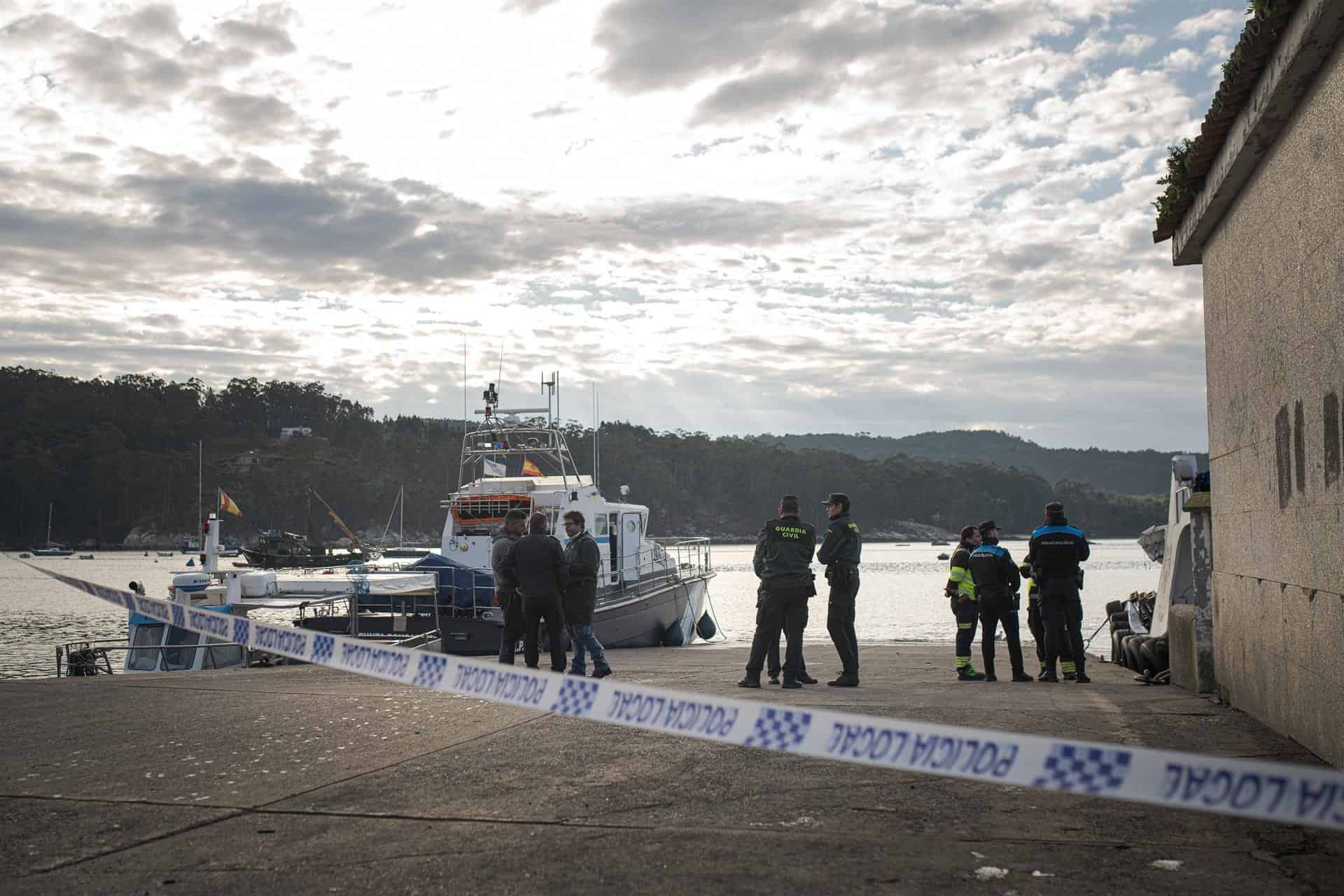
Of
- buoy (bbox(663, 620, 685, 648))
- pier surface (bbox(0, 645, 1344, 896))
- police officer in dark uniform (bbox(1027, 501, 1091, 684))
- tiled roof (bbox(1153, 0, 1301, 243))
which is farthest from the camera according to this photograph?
buoy (bbox(663, 620, 685, 648))

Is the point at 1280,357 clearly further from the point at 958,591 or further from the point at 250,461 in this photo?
the point at 250,461

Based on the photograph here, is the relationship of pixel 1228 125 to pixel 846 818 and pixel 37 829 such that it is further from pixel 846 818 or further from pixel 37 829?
pixel 37 829

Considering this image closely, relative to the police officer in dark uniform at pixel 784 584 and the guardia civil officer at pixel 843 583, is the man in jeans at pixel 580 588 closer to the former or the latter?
the police officer in dark uniform at pixel 784 584

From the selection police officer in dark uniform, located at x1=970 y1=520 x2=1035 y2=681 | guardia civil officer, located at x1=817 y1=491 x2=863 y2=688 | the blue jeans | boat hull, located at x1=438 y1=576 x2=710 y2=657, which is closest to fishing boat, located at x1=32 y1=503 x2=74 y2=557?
boat hull, located at x1=438 y1=576 x2=710 y2=657

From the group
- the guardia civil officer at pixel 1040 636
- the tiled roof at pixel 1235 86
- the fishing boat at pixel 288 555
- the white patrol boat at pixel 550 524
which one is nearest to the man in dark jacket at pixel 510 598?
the guardia civil officer at pixel 1040 636

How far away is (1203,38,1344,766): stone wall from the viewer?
227 inches

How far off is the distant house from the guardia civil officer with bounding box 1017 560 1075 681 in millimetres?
158247

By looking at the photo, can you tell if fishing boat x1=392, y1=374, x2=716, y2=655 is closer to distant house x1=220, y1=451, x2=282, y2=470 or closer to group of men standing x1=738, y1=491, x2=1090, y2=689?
group of men standing x1=738, y1=491, x2=1090, y2=689

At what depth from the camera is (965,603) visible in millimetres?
11711

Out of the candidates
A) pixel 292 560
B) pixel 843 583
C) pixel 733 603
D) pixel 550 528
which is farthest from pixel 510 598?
Result: pixel 292 560

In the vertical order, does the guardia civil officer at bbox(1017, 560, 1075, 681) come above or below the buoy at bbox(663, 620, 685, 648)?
above

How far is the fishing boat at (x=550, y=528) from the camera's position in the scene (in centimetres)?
1980

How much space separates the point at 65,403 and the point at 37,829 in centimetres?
18811

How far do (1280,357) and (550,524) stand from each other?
1521 centimetres
